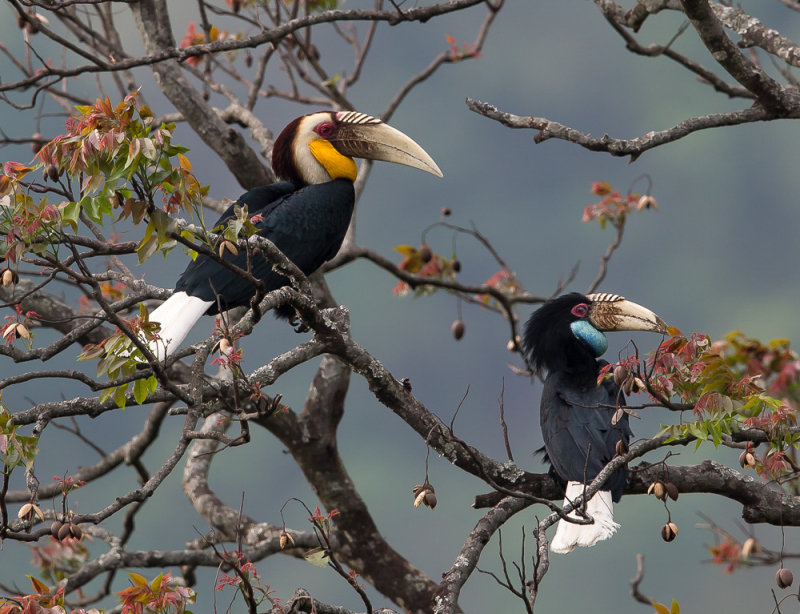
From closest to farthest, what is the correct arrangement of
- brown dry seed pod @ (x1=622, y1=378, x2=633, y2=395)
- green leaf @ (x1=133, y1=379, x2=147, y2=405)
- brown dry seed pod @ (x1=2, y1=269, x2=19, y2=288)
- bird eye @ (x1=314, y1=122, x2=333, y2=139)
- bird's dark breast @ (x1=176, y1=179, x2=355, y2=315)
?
green leaf @ (x1=133, y1=379, x2=147, y2=405) → brown dry seed pod @ (x1=622, y1=378, x2=633, y2=395) → brown dry seed pod @ (x1=2, y1=269, x2=19, y2=288) → bird's dark breast @ (x1=176, y1=179, x2=355, y2=315) → bird eye @ (x1=314, y1=122, x2=333, y2=139)

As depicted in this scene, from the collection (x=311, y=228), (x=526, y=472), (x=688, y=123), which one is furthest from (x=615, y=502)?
(x=311, y=228)

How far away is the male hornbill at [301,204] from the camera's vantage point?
4.68m

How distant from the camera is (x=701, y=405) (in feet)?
10.6

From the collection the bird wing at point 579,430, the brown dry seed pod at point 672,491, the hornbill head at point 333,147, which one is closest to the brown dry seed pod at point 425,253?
the hornbill head at point 333,147

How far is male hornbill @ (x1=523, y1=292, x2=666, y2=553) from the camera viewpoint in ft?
14.5

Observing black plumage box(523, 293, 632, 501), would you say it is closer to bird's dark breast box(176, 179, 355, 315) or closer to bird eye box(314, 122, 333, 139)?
bird's dark breast box(176, 179, 355, 315)

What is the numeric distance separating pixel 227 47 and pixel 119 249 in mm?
1437

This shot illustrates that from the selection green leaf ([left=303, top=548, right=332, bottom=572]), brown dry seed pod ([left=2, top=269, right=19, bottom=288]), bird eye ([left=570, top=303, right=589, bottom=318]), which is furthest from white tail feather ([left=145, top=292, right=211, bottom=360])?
bird eye ([left=570, top=303, right=589, bottom=318])

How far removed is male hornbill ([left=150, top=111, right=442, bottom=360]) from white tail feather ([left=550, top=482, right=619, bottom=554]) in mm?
1926

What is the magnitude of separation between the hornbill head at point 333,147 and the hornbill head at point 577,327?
4.39 ft

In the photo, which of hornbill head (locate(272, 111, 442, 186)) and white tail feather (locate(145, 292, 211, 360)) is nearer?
white tail feather (locate(145, 292, 211, 360))

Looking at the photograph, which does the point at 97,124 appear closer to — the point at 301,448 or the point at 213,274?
the point at 213,274

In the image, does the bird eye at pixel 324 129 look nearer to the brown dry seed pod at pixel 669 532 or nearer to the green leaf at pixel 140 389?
the green leaf at pixel 140 389

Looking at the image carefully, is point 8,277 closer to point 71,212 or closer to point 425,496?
point 71,212
